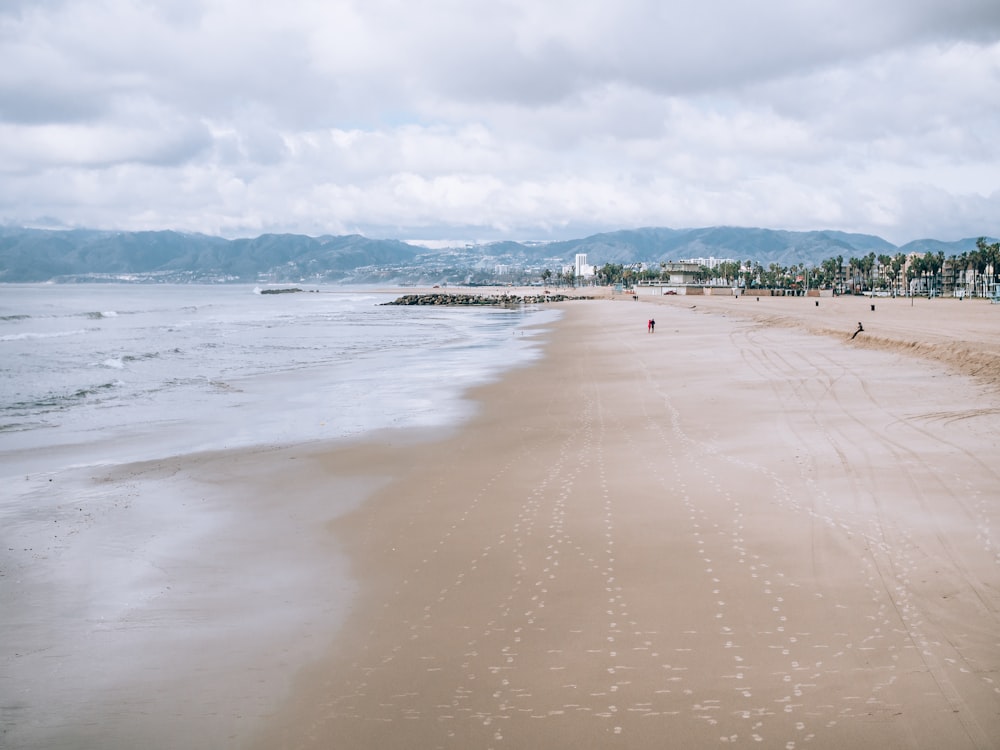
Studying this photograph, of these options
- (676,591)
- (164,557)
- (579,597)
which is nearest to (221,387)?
A: (164,557)

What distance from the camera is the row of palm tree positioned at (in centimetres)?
11775

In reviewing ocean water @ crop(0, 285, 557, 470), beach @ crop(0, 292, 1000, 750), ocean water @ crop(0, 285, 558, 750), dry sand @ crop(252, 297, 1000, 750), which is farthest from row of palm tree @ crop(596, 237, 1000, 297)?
beach @ crop(0, 292, 1000, 750)

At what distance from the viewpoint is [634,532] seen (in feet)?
26.2

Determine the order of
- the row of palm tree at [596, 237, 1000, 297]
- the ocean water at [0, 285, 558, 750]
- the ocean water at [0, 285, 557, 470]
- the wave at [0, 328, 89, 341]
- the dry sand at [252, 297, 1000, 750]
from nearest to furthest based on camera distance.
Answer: the dry sand at [252, 297, 1000, 750], the ocean water at [0, 285, 558, 750], the ocean water at [0, 285, 557, 470], the wave at [0, 328, 89, 341], the row of palm tree at [596, 237, 1000, 297]

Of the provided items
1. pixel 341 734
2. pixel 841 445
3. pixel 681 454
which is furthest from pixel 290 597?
pixel 841 445

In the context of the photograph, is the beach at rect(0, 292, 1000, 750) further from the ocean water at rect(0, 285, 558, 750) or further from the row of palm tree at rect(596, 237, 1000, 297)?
the row of palm tree at rect(596, 237, 1000, 297)

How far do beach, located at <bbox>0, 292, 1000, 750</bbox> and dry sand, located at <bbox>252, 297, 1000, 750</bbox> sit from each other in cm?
2

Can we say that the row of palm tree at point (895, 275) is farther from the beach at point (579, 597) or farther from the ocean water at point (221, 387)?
the beach at point (579, 597)

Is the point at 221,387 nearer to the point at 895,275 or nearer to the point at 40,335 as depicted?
the point at 40,335

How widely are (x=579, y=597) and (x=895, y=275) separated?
156530 mm

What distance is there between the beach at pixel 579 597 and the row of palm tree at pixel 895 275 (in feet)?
384

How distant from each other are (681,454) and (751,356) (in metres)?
A: 16.1

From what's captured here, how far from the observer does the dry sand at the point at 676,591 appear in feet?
14.8

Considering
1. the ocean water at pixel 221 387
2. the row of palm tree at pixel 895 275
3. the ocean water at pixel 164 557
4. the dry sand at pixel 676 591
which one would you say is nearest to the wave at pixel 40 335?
the ocean water at pixel 221 387
